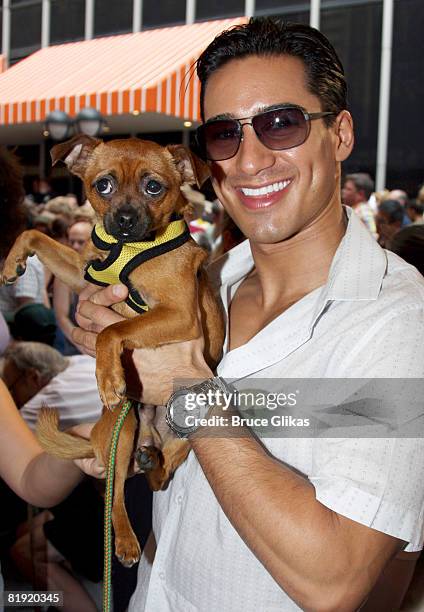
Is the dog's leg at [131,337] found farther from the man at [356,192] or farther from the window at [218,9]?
the window at [218,9]

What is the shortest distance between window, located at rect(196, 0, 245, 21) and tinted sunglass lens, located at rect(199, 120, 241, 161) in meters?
9.55

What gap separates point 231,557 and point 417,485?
19.0 inches

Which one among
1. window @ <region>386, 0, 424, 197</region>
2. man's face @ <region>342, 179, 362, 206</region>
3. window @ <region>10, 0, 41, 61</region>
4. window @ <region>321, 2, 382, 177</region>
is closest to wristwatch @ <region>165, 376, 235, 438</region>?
man's face @ <region>342, 179, 362, 206</region>

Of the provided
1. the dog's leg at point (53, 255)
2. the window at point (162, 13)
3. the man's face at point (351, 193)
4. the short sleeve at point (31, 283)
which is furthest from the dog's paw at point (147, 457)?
the window at point (162, 13)

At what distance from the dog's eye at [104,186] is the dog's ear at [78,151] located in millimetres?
141

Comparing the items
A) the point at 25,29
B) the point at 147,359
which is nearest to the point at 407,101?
the point at 25,29

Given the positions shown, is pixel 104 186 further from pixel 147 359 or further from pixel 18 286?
pixel 18 286

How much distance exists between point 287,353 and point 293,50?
0.79 m

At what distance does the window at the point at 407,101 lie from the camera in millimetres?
9852

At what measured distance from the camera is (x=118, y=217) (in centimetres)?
188

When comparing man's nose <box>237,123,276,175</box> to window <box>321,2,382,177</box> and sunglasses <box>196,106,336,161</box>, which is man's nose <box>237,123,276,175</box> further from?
window <box>321,2,382,177</box>

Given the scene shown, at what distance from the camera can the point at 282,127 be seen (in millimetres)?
1642

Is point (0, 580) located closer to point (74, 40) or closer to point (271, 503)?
point (271, 503)

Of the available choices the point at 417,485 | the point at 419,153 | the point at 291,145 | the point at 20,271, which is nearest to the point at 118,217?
the point at 20,271
